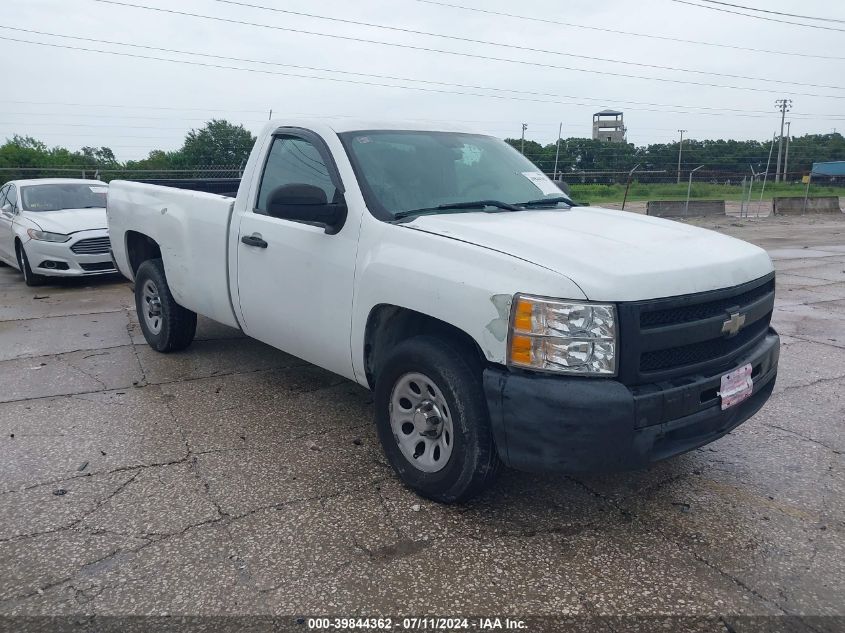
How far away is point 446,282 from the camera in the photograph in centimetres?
325

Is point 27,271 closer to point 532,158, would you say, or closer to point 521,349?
point 521,349

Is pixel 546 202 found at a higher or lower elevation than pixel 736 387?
higher

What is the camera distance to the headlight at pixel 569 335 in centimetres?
292

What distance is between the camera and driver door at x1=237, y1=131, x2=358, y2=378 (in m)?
3.96

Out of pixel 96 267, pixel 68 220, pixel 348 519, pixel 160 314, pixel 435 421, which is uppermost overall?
pixel 68 220

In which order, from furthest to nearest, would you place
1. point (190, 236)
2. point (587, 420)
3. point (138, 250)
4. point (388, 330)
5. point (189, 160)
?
point (189, 160)
point (138, 250)
point (190, 236)
point (388, 330)
point (587, 420)

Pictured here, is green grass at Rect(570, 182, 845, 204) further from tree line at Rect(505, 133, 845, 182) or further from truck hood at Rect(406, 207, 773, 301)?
truck hood at Rect(406, 207, 773, 301)

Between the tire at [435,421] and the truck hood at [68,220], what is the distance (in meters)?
7.94

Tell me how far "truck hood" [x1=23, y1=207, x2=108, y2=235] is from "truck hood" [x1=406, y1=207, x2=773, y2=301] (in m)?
7.91

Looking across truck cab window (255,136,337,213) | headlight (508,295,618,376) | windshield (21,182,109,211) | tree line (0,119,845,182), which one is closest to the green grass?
tree line (0,119,845,182)

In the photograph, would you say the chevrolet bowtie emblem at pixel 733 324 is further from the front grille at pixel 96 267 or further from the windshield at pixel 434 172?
the front grille at pixel 96 267

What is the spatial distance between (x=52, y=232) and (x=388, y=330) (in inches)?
310

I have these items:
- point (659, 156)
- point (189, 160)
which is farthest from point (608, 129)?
point (189, 160)

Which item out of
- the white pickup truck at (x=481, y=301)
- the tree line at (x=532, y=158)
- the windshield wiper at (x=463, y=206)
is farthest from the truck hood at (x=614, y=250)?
the tree line at (x=532, y=158)
